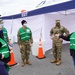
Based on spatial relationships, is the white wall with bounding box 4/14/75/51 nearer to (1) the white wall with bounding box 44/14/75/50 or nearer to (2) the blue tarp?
(1) the white wall with bounding box 44/14/75/50

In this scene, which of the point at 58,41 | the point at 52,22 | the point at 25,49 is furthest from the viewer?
the point at 52,22

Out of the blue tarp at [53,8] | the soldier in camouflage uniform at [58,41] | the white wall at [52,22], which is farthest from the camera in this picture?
the white wall at [52,22]

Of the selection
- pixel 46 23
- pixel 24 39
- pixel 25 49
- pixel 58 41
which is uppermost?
pixel 46 23

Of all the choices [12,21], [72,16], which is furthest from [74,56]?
[12,21]

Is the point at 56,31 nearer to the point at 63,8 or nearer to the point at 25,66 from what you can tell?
the point at 63,8

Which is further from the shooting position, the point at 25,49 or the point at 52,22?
the point at 52,22

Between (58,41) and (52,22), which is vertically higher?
(52,22)

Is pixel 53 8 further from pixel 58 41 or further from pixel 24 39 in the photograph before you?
pixel 24 39

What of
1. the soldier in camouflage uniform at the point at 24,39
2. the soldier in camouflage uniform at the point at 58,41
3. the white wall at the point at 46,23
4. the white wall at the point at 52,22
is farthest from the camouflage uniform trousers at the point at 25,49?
the white wall at the point at 52,22

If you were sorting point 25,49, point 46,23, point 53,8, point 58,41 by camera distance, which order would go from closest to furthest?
point 58,41
point 25,49
point 53,8
point 46,23

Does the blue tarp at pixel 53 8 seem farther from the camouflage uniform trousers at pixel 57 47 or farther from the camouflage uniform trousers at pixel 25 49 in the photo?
the camouflage uniform trousers at pixel 25 49

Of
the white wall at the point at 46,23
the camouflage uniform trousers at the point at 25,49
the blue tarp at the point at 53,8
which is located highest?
the blue tarp at the point at 53,8

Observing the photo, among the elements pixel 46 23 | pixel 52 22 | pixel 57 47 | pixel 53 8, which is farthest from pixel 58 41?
pixel 52 22

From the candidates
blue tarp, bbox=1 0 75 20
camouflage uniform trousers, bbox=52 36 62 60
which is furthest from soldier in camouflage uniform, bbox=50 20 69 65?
blue tarp, bbox=1 0 75 20
